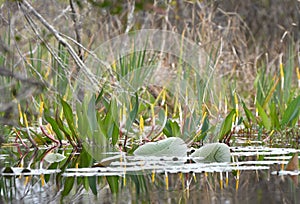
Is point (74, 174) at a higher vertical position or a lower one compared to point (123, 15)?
lower

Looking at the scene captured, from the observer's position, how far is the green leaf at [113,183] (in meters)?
1.71

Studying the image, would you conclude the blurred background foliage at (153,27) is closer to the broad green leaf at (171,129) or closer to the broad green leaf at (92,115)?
the broad green leaf at (92,115)

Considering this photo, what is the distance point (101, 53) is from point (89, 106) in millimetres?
1815

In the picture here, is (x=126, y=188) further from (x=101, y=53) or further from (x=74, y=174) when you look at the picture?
(x=101, y=53)

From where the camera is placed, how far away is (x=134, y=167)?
2.23 meters

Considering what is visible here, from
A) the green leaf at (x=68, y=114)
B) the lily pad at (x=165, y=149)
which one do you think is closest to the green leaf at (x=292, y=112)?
→ the lily pad at (x=165, y=149)

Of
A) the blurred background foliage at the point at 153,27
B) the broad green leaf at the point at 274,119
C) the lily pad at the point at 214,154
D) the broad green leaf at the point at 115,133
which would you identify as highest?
the blurred background foliage at the point at 153,27

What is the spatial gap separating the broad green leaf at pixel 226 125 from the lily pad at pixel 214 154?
1.66 feet

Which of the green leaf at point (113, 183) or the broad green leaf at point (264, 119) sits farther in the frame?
the broad green leaf at point (264, 119)

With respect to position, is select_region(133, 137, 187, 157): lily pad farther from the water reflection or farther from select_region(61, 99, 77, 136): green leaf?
select_region(61, 99, 77, 136): green leaf

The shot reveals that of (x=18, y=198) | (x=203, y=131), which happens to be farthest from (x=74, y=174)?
(x=203, y=131)

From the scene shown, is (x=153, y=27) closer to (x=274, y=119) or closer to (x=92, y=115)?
(x=274, y=119)

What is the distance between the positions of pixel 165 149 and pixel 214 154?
24cm

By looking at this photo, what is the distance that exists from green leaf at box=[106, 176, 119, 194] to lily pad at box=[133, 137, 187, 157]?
0.60 m
